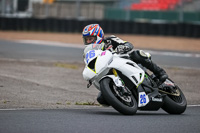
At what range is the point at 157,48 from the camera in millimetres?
23344

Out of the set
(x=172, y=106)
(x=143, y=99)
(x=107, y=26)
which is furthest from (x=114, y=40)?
(x=107, y=26)

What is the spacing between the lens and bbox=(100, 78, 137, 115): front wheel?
6.65 meters

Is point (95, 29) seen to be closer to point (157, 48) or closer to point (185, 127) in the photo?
point (185, 127)

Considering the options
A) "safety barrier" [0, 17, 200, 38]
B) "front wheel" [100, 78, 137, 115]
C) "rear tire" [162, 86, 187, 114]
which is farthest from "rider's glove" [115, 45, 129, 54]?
"safety barrier" [0, 17, 200, 38]

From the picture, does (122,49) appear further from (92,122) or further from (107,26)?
(107,26)

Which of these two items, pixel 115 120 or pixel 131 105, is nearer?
pixel 115 120

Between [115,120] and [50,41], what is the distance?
19.5 meters

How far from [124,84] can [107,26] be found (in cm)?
2199

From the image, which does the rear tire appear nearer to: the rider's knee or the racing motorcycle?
the racing motorcycle

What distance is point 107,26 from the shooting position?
28.9 metres

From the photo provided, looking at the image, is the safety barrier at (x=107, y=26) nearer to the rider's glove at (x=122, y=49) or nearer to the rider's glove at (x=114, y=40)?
the rider's glove at (x=114, y=40)

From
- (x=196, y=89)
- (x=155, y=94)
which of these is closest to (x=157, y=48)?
(x=196, y=89)

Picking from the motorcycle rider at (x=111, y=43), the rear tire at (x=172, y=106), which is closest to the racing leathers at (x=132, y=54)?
the motorcycle rider at (x=111, y=43)

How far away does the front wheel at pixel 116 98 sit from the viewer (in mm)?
6648
